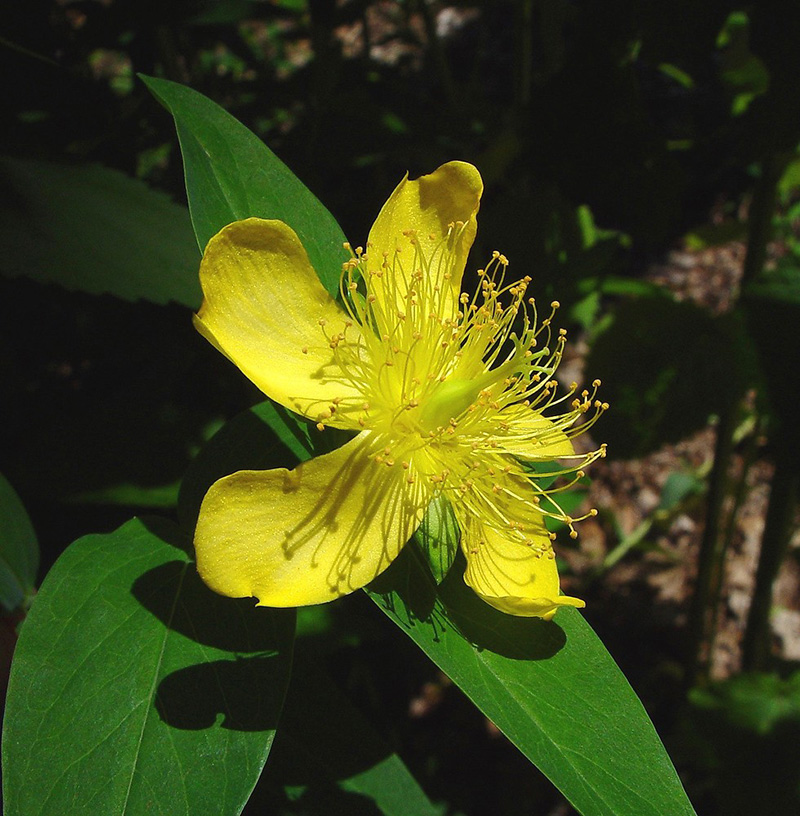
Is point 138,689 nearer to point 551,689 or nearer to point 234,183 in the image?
point 551,689

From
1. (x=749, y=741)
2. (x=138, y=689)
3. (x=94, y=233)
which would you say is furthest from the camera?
(x=749, y=741)

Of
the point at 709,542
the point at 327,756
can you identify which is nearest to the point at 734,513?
the point at 709,542

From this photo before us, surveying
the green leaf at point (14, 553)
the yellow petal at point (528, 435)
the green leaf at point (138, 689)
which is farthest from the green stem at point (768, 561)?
the green leaf at point (14, 553)

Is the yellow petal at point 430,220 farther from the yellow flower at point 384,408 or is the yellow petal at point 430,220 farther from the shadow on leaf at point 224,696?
the shadow on leaf at point 224,696

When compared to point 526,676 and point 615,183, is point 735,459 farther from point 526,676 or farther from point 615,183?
point 526,676

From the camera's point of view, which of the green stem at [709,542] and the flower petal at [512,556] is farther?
the green stem at [709,542]

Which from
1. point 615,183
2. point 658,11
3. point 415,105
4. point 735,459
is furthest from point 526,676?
point 735,459
